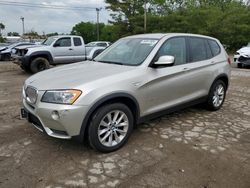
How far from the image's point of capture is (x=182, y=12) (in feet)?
101

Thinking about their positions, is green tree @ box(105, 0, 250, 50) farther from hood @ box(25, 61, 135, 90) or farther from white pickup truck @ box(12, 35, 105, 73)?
hood @ box(25, 61, 135, 90)

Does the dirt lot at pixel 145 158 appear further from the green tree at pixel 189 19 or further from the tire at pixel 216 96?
the green tree at pixel 189 19

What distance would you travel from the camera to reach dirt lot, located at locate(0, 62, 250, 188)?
2.78 m

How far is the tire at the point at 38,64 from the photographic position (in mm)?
10531

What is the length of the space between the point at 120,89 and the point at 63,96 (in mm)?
747

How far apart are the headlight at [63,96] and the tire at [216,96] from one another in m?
3.07

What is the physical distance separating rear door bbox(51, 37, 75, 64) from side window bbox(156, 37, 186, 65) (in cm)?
809

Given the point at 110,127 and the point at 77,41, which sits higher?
the point at 77,41

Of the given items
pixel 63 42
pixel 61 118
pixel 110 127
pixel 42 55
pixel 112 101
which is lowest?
pixel 110 127

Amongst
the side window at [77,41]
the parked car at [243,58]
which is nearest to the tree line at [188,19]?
the parked car at [243,58]

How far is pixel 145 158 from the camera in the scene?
3.26m

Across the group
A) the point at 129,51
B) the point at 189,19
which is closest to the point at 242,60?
the point at 129,51

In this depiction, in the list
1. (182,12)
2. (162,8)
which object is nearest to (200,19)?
(182,12)

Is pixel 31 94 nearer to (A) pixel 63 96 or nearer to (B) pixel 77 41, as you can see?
(A) pixel 63 96
